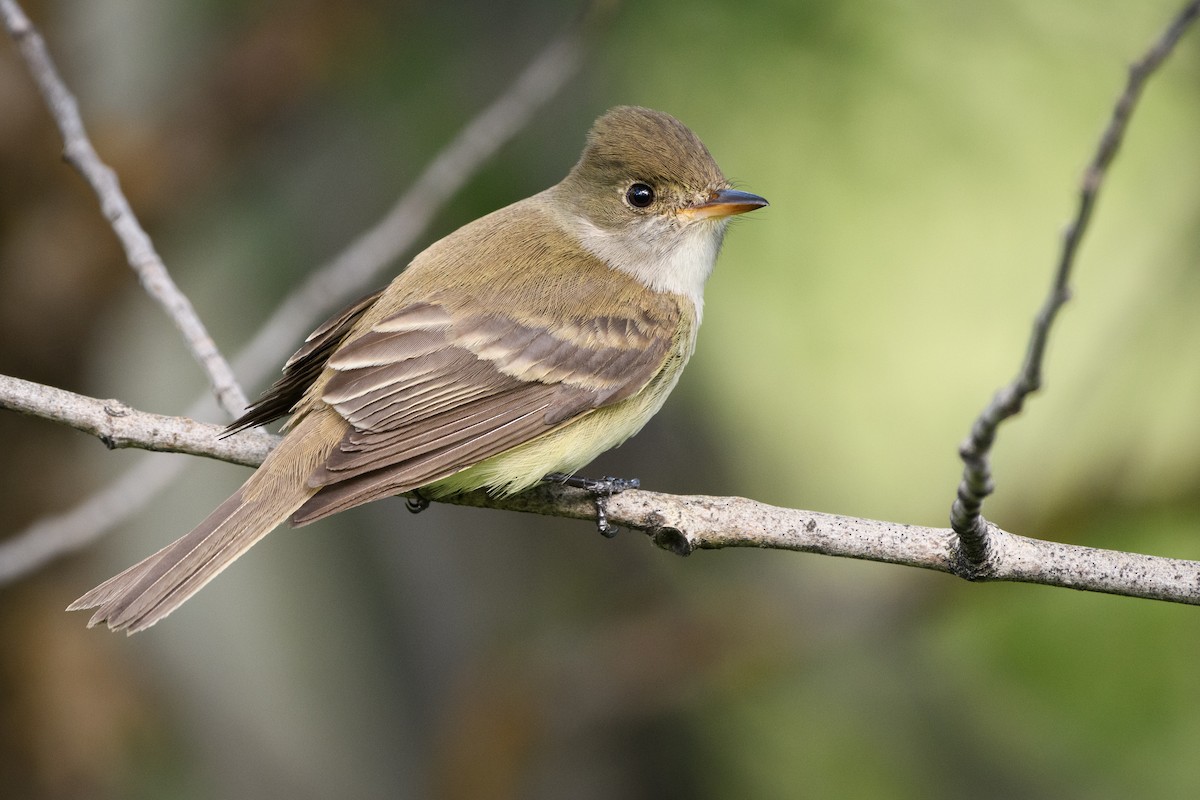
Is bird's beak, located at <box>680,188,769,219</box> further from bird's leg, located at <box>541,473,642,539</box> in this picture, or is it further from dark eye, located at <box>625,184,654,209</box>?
bird's leg, located at <box>541,473,642,539</box>

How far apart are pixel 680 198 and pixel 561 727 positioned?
2433mm

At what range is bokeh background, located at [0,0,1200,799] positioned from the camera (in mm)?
5668

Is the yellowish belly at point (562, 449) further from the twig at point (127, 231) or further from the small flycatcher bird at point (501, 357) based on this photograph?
the twig at point (127, 231)

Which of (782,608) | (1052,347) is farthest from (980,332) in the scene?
(782,608)

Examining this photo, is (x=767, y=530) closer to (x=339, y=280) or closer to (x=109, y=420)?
(x=109, y=420)

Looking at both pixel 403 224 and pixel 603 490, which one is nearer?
pixel 603 490

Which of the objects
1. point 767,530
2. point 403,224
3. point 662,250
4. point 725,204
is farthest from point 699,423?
point 767,530

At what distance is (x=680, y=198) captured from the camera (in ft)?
16.1

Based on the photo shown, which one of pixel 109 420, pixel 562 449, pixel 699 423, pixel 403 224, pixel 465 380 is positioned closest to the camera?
pixel 109 420

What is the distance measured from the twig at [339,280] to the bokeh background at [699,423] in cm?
132

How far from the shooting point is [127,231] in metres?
4.28

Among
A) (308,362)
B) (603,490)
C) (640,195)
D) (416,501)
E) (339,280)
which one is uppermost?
(640,195)

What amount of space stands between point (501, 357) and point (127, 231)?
125 centimetres

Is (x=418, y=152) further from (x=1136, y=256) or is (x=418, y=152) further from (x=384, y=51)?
(x=1136, y=256)
